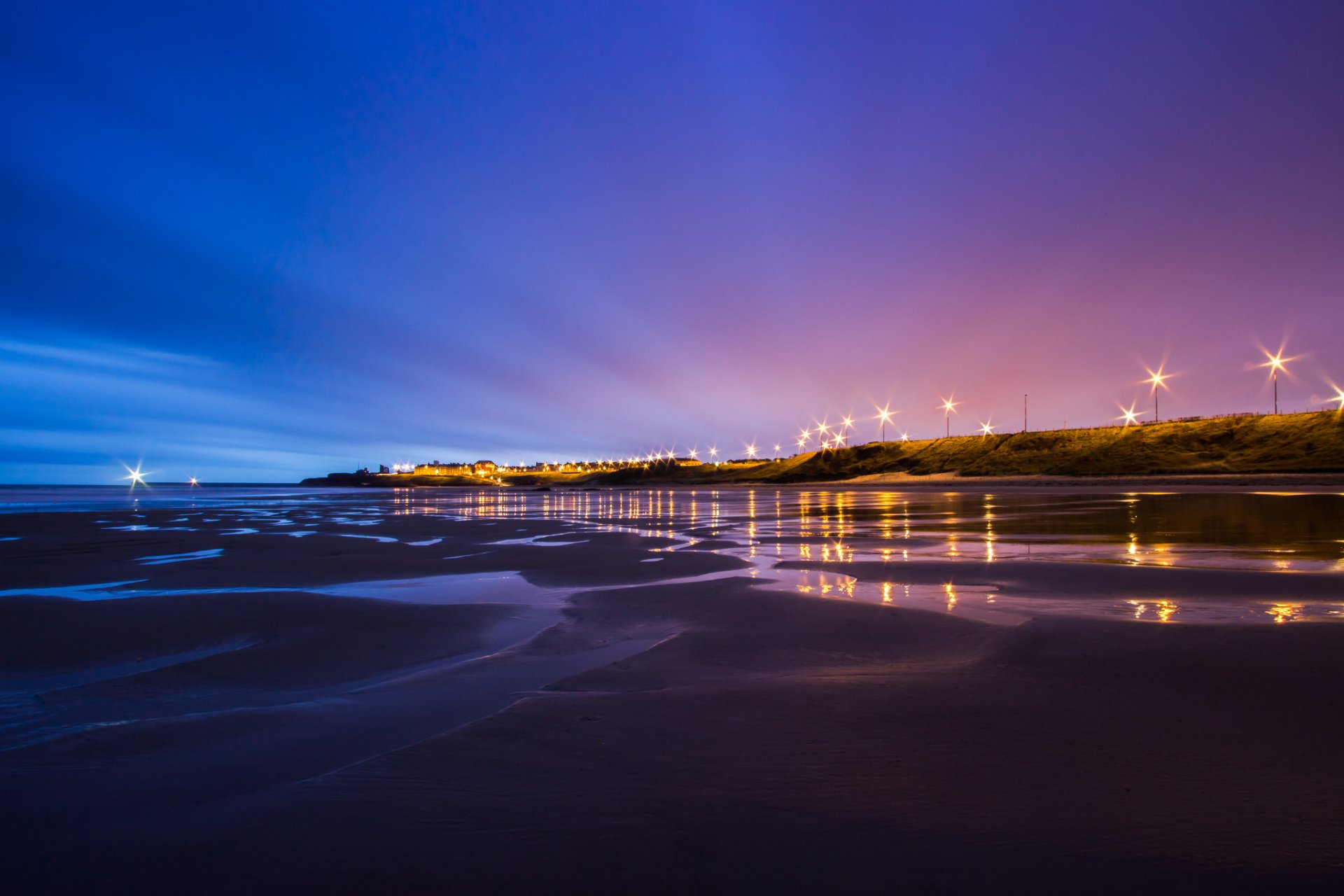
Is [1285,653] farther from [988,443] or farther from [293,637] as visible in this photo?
[988,443]

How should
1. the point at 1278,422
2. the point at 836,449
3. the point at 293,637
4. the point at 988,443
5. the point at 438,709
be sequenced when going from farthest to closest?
the point at 836,449
the point at 988,443
the point at 1278,422
the point at 293,637
the point at 438,709

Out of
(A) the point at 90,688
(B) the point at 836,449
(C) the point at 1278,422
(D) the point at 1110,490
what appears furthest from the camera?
(B) the point at 836,449

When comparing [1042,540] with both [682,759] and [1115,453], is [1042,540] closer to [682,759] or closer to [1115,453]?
[682,759]

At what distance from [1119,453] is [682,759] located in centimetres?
8092

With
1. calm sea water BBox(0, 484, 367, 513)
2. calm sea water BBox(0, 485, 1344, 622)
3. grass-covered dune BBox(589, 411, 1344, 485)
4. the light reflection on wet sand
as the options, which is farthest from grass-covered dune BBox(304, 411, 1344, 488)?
calm sea water BBox(0, 484, 367, 513)

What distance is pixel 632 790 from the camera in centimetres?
316

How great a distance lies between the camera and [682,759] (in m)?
3.51

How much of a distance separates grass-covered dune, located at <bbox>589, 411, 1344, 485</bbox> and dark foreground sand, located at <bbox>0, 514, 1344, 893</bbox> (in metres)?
59.5

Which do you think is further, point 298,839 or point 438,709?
point 438,709

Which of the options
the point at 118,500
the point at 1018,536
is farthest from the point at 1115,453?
the point at 118,500

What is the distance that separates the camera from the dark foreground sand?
2551mm

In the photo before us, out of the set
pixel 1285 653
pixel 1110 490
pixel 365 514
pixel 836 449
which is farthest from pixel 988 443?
pixel 1285 653

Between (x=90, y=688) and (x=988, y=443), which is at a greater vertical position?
(x=988, y=443)

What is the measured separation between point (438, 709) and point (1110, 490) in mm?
50132
